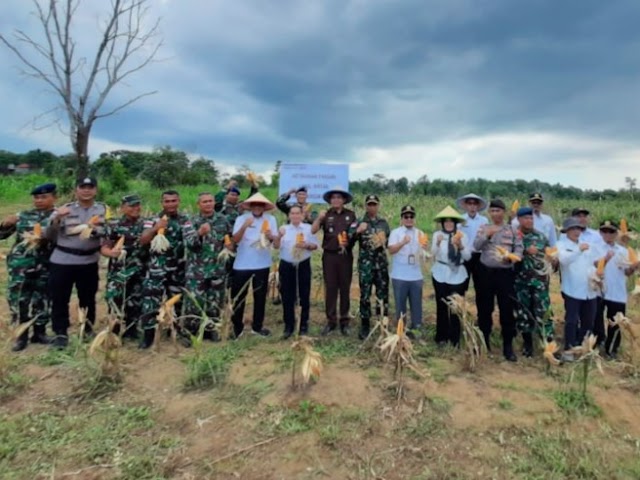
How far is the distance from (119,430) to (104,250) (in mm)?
1945

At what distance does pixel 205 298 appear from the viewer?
196 inches

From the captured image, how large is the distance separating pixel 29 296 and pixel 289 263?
8.85 feet

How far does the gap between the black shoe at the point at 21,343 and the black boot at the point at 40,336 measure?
0.28ft

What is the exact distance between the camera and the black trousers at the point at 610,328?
190 inches

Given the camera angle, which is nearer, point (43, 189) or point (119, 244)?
point (119, 244)

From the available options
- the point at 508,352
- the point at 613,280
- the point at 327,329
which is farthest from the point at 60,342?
the point at 613,280

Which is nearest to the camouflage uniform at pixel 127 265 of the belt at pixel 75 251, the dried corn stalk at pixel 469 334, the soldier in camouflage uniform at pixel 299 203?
the belt at pixel 75 251

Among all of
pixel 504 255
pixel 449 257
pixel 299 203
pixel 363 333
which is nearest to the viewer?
pixel 504 255

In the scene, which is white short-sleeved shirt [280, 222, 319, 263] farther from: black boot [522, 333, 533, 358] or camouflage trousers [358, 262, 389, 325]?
black boot [522, 333, 533, 358]

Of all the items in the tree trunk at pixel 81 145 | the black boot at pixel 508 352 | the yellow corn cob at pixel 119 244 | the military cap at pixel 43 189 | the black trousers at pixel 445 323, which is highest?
the tree trunk at pixel 81 145

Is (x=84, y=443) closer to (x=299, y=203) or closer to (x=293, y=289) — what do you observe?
(x=293, y=289)

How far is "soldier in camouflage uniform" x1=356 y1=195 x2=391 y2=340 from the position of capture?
509 centimetres

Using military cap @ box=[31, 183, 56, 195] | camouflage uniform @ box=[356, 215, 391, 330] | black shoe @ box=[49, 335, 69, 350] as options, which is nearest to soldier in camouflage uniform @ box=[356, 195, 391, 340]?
camouflage uniform @ box=[356, 215, 391, 330]

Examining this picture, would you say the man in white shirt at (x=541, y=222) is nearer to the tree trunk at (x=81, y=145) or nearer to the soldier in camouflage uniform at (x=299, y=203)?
the soldier in camouflage uniform at (x=299, y=203)
